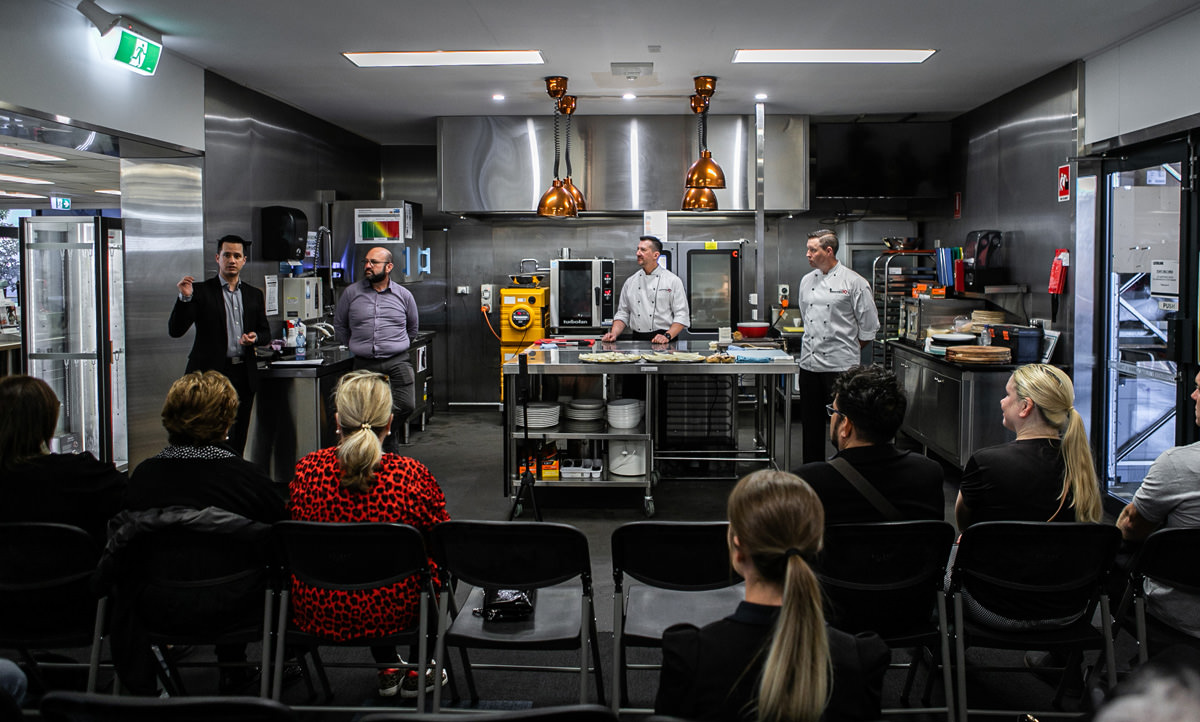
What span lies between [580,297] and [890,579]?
595 cm

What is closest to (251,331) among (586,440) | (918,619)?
(586,440)

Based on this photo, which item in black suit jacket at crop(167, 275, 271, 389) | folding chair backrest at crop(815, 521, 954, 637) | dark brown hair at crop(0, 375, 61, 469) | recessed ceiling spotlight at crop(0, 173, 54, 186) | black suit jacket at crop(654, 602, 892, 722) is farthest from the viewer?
recessed ceiling spotlight at crop(0, 173, 54, 186)

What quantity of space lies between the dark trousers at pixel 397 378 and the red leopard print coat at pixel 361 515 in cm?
339

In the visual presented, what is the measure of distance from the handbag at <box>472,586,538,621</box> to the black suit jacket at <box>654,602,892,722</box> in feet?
3.52

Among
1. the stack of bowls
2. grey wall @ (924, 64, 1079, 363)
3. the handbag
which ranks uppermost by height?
grey wall @ (924, 64, 1079, 363)

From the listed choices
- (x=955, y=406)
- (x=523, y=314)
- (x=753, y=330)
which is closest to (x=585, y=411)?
(x=753, y=330)

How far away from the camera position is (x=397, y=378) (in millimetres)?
6266

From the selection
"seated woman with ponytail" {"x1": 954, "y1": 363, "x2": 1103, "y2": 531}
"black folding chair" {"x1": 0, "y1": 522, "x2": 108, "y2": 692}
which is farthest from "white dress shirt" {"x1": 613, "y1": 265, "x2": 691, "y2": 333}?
"black folding chair" {"x1": 0, "y1": 522, "x2": 108, "y2": 692}

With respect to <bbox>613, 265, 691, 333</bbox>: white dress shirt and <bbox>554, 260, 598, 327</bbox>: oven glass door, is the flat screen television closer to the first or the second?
<bbox>613, 265, 691, 333</bbox>: white dress shirt

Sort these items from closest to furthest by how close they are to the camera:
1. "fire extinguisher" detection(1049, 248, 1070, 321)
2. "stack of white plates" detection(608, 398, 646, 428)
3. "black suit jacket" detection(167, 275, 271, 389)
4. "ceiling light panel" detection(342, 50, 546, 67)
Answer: "black suit jacket" detection(167, 275, 271, 389) < "stack of white plates" detection(608, 398, 646, 428) < "ceiling light panel" detection(342, 50, 546, 67) < "fire extinguisher" detection(1049, 248, 1070, 321)

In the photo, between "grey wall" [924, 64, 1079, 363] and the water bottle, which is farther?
the water bottle

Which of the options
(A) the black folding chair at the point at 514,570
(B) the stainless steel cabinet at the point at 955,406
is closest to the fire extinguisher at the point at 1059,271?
(B) the stainless steel cabinet at the point at 955,406

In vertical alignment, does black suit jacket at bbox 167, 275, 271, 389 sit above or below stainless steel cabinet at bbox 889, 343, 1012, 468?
above

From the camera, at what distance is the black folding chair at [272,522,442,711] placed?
2.43 m
